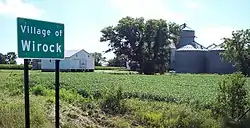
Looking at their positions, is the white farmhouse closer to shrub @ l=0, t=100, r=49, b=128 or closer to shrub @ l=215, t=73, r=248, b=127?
shrub @ l=215, t=73, r=248, b=127

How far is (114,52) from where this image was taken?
62.4 m

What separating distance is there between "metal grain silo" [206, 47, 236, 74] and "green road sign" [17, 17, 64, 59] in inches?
1947

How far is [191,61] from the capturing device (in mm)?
60438

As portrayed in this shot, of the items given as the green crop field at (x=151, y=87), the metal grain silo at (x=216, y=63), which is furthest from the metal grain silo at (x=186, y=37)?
the green crop field at (x=151, y=87)

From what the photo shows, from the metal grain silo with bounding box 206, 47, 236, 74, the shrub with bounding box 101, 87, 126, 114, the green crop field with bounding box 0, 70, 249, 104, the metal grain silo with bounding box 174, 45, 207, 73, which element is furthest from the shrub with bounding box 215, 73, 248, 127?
the metal grain silo with bounding box 174, 45, 207, 73

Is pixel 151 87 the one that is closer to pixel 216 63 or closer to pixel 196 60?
pixel 216 63

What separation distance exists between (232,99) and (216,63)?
46890 mm

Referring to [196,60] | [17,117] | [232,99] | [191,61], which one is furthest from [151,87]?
[196,60]

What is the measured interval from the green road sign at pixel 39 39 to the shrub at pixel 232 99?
7.34 metres

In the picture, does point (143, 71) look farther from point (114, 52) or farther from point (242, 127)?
point (242, 127)

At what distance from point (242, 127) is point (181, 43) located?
65502mm

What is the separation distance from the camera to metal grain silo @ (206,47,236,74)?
177ft

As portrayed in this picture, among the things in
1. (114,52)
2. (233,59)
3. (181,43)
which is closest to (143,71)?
(114,52)

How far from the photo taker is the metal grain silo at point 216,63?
177ft
